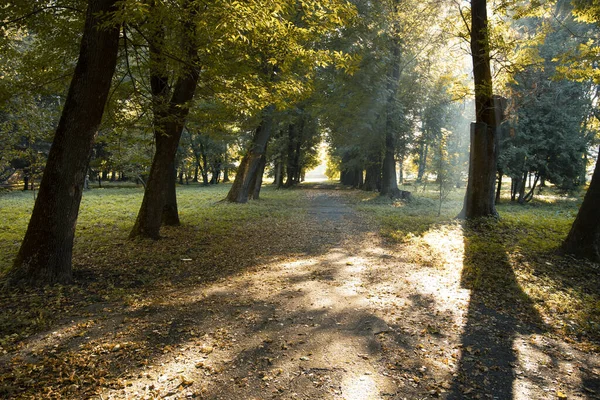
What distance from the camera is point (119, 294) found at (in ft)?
18.5

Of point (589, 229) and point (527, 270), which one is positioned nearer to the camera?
point (527, 270)

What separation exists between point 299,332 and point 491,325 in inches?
101

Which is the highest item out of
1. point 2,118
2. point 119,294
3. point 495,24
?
point 495,24

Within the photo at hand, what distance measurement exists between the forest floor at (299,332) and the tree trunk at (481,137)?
3.53 m

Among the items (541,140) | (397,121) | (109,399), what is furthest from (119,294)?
(541,140)

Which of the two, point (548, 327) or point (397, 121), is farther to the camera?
point (397, 121)


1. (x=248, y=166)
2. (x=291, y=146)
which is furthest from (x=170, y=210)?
(x=291, y=146)

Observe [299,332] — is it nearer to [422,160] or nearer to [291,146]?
[291,146]

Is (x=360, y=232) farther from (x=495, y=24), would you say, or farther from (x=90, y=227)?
(x=90, y=227)

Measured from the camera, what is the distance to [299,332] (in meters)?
4.38

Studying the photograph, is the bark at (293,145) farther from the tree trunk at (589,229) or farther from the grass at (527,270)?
the tree trunk at (589,229)

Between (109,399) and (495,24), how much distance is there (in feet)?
40.2

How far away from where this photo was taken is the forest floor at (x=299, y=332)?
334 centimetres

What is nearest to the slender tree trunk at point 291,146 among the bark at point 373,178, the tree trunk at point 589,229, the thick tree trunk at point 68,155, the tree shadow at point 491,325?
the bark at point 373,178
